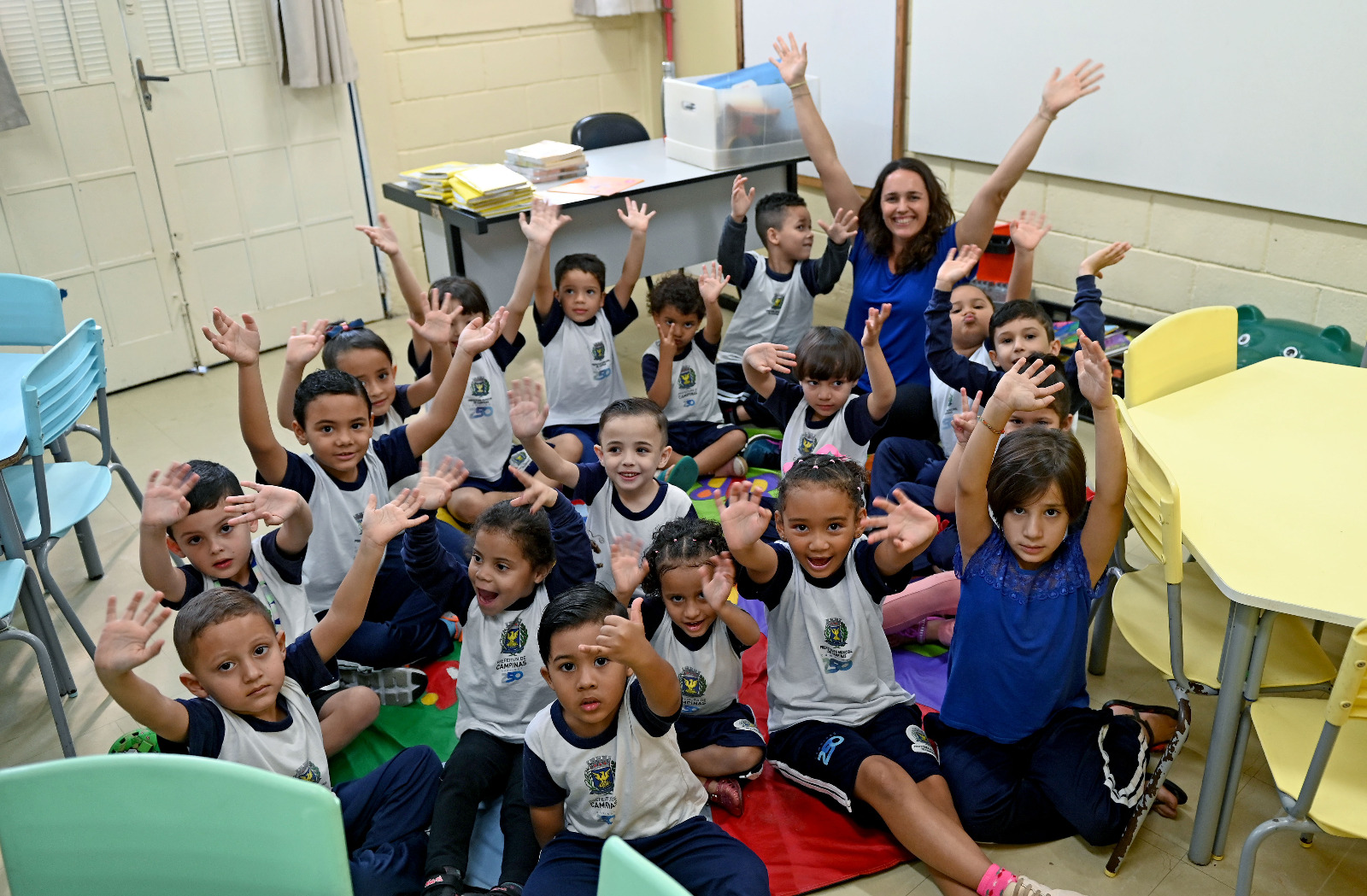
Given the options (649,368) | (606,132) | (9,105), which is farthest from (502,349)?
(9,105)

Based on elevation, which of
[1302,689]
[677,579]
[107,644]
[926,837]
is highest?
[107,644]

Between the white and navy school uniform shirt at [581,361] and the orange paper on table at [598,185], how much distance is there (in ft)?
1.68

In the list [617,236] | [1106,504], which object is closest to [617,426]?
[1106,504]

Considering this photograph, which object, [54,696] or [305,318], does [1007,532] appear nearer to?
[54,696]

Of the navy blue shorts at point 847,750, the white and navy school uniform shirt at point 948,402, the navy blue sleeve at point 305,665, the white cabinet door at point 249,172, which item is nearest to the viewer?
the navy blue sleeve at point 305,665

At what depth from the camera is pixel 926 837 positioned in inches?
74.6

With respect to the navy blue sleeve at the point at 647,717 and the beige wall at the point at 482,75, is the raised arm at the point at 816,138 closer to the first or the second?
the beige wall at the point at 482,75

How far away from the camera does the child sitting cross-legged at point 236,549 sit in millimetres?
2043

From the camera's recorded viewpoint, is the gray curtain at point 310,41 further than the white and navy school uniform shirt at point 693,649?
Yes

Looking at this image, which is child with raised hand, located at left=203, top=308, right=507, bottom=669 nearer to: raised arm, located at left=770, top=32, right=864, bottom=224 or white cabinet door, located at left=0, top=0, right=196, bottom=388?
raised arm, located at left=770, top=32, right=864, bottom=224

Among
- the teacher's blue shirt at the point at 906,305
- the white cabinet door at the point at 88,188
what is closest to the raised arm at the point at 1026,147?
the teacher's blue shirt at the point at 906,305

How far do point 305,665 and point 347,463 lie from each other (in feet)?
2.09

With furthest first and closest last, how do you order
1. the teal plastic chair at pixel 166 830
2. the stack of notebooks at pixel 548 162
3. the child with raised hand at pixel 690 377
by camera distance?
the stack of notebooks at pixel 548 162
the child with raised hand at pixel 690 377
the teal plastic chair at pixel 166 830

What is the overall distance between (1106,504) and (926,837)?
2.24ft
